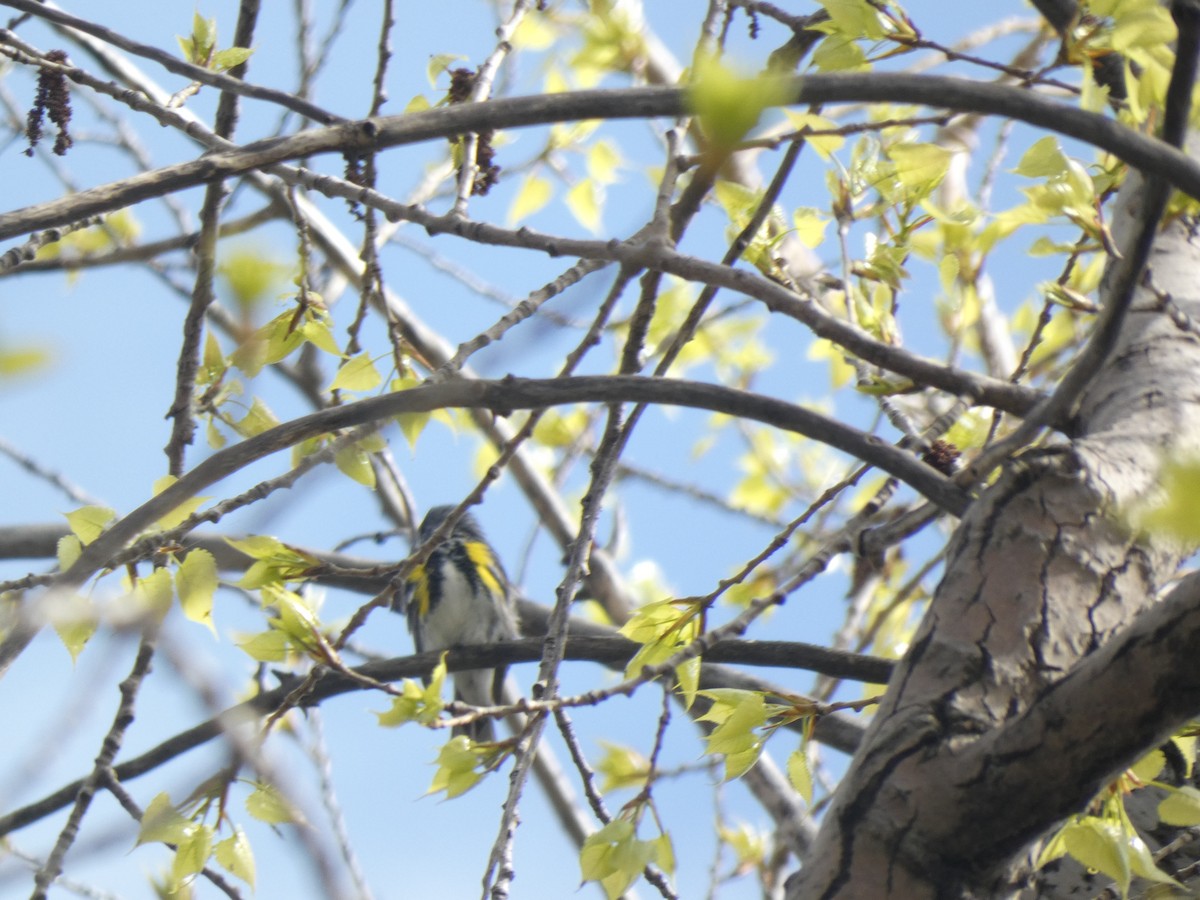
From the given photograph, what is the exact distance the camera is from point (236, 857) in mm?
1793

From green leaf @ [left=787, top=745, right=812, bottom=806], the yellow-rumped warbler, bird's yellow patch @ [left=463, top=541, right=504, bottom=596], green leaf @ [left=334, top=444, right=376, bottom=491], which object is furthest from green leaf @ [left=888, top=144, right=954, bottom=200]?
bird's yellow patch @ [left=463, top=541, right=504, bottom=596]

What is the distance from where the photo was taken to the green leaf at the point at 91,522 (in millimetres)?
1713

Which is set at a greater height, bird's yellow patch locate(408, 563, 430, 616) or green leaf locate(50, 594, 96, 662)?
bird's yellow patch locate(408, 563, 430, 616)

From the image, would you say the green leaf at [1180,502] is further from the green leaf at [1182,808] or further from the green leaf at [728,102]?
the green leaf at [1182,808]

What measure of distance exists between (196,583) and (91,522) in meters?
0.21

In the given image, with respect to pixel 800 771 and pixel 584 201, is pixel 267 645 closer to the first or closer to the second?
pixel 800 771

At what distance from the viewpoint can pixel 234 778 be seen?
5.81 feet

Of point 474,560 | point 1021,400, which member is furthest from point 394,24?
point 474,560

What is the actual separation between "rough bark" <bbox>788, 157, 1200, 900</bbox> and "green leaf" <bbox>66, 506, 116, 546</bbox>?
42.1 inches

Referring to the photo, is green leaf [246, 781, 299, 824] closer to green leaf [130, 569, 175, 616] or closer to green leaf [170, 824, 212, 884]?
green leaf [170, 824, 212, 884]

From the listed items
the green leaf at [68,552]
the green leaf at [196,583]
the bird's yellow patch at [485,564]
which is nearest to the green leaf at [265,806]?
the green leaf at [196,583]

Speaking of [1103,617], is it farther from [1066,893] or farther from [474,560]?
[474,560]

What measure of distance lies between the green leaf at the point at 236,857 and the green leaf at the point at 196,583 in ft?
1.27

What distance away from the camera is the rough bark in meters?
1.23
